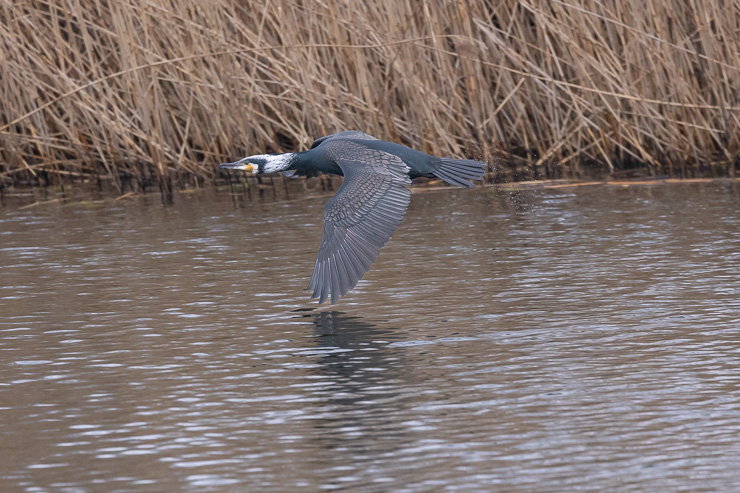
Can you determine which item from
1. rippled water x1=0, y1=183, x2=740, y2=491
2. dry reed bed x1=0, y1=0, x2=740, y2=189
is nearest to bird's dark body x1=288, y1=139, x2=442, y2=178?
rippled water x1=0, y1=183, x2=740, y2=491

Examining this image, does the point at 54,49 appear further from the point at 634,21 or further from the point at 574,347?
the point at 574,347


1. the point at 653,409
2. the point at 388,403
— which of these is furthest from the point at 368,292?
the point at 653,409

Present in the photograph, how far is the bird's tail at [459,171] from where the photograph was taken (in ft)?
22.1

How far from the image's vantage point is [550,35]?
34.8ft

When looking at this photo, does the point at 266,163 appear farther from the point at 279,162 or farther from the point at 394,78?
the point at 394,78

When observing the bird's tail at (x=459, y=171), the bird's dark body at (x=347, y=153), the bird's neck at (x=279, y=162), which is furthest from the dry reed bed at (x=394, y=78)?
the bird's tail at (x=459, y=171)

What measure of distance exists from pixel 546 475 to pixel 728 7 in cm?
680

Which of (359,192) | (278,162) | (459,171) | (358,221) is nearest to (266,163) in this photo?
(278,162)

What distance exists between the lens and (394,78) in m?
10.3

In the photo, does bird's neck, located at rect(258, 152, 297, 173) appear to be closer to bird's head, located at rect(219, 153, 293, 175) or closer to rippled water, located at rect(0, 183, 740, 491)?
bird's head, located at rect(219, 153, 293, 175)

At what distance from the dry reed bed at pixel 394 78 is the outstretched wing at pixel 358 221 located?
3292 mm

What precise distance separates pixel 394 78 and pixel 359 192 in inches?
169

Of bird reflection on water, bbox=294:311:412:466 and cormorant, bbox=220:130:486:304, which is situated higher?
cormorant, bbox=220:130:486:304

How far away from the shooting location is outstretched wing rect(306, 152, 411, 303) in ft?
19.0
